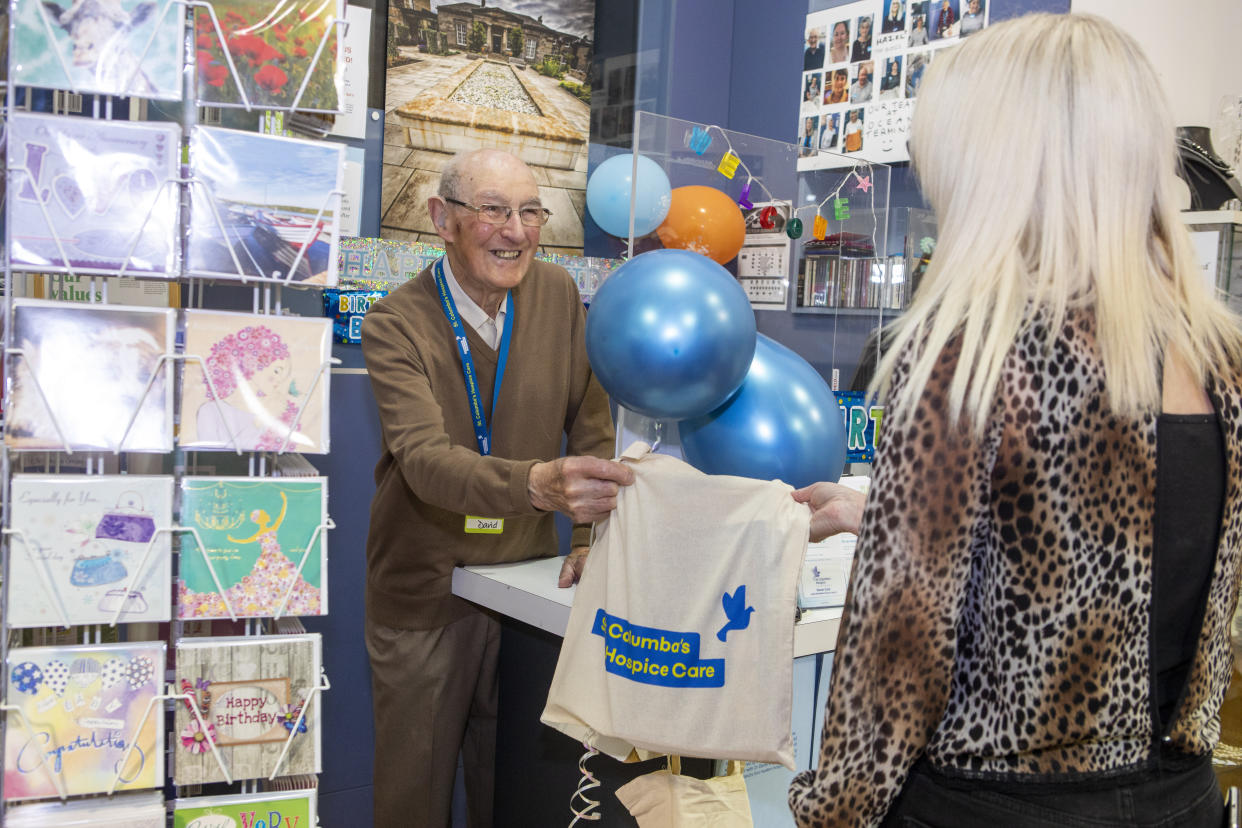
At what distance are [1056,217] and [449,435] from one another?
1538mm

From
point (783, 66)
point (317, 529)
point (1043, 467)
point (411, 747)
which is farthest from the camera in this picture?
point (783, 66)

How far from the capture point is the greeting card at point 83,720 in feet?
4.83

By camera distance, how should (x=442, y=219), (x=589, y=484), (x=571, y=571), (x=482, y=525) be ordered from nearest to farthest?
(x=589, y=484), (x=571, y=571), (x=482, y=525), (x=442, y=219)

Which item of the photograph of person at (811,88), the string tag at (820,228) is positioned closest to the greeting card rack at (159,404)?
the string tag at (820,228)

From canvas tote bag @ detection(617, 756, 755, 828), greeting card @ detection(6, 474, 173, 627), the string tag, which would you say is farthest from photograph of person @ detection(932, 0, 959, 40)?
greeting card @ detection(6, 474, 173, 627)

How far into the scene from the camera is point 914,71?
3.69m

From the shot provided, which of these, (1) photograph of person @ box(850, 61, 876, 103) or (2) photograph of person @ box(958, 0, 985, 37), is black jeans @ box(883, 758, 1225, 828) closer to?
(2) photograph of person @ box(958, 0, 985, 37)

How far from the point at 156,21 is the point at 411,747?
5.34 ft

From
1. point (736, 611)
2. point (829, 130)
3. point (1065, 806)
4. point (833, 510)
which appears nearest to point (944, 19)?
point (829, 130)

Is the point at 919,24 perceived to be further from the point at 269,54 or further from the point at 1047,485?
the point at 1047,485

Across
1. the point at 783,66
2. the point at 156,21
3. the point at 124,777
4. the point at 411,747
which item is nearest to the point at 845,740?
the point at 124,777

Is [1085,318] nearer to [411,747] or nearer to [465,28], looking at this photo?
[411,747]

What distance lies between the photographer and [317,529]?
1601mm

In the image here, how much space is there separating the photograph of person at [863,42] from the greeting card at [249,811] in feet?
10.8
